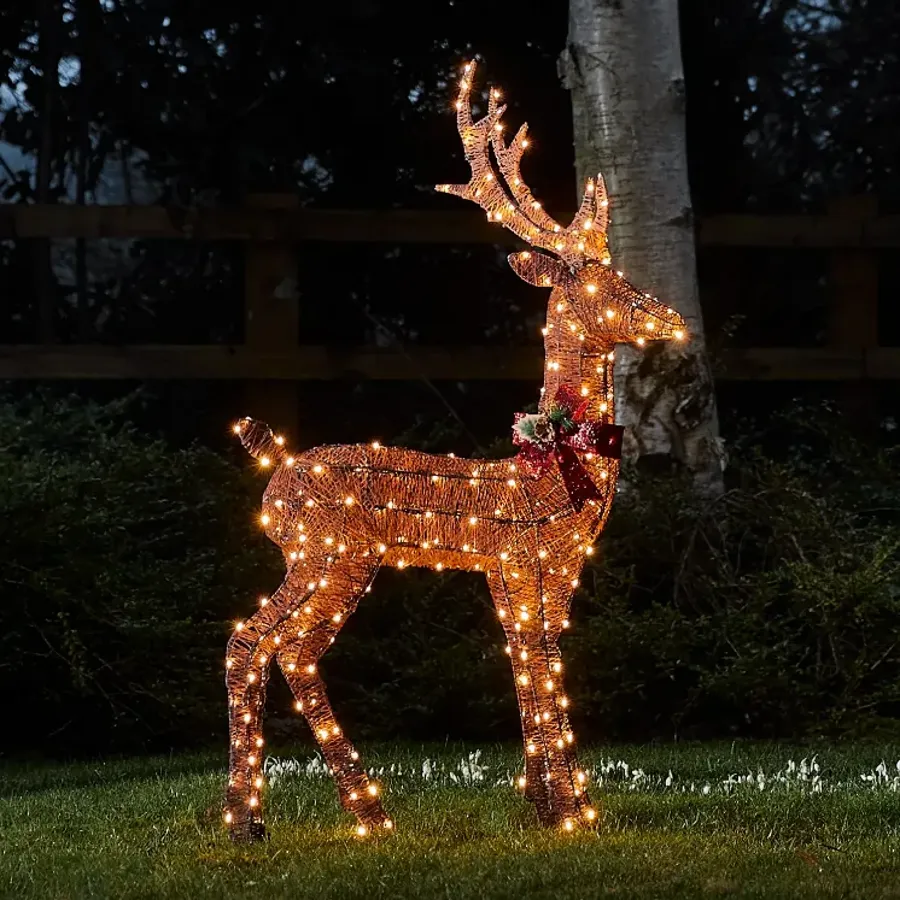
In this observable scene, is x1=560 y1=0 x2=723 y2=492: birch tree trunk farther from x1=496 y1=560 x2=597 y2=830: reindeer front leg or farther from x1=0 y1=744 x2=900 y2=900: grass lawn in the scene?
x1=496 y1=560 x2=597 y2=830: reindeer front leg

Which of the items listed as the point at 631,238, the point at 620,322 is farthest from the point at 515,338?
the point at 620,322

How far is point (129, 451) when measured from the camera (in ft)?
22.4

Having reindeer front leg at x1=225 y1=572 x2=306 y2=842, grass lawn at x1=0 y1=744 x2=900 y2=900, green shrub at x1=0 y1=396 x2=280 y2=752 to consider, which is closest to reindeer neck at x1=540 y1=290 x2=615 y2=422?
reindeer front leg at x1=225 y1=572 x2=306 y2=842

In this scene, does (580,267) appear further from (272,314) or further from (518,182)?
(272,314)

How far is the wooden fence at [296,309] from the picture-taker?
735 cm

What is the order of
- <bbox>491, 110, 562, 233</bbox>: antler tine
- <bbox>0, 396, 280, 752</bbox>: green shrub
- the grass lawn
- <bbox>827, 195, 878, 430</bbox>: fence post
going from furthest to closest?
<bbox>827, 195, 878, 430</bbox>: fence post, <bbox>0, 396, 280, 752</bbox>: green shrub, <bbox>491, 110, 562, 233</bbox>: antler tine, the grass lawn

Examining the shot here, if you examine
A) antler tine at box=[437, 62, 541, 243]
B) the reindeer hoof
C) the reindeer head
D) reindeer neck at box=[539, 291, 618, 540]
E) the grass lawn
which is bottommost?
the grass lawn

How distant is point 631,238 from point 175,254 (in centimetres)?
355

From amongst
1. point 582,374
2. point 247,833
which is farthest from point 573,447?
point 247,833

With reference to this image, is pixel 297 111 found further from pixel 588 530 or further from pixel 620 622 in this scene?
pixel 588 530

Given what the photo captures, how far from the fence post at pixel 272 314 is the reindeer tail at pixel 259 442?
2.94 meters

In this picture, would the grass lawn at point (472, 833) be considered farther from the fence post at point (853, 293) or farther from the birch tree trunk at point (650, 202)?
the fence post at point (853, 293)

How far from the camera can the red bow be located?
4.35 meters

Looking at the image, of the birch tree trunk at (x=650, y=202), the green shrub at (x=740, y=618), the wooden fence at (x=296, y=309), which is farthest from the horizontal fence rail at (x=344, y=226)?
the green shrub at (x=740, y=618)
